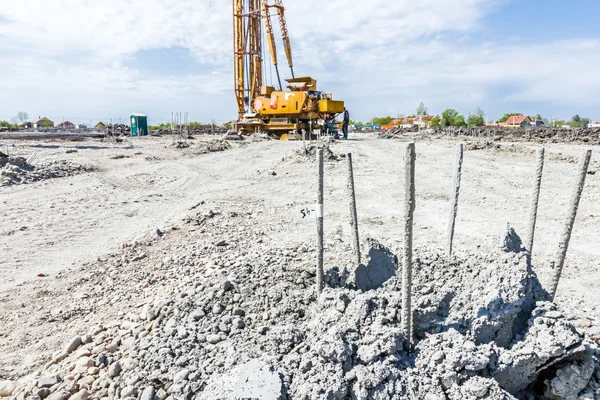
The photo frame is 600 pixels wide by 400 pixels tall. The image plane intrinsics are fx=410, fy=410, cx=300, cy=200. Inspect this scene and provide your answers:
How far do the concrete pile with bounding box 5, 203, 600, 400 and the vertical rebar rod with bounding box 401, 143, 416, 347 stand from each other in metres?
0.09

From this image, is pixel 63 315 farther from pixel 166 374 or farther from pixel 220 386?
pixel 220 386

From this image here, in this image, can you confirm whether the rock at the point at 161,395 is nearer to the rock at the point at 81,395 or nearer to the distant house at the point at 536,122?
the rock at the point at 81,395

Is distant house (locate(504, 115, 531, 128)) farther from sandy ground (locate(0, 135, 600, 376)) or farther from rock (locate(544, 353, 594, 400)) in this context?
rock (locate(544, 353, 594, 400))

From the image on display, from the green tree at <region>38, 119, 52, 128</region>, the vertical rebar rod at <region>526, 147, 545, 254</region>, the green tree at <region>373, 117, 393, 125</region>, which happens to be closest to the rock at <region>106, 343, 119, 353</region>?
the vertical rebar rod at <region>526, 147, 545, 254</region>

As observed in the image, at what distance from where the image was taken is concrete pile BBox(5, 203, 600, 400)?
234 centimetres

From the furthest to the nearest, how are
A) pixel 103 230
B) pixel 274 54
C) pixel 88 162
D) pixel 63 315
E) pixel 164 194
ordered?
pixel 274 54 → pixel 88 162 → pixel 164 194 → pixel 103 230 → pixel 63 315

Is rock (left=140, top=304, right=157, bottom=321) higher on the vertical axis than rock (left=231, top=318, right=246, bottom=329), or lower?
lower

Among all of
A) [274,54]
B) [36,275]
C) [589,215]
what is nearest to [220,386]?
[36,275]

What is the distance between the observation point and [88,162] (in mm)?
15125

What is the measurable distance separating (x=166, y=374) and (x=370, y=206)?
241 inches

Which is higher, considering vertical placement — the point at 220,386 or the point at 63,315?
the point at 220,386

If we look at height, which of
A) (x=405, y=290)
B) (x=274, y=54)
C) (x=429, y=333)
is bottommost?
(x=429, y=333)

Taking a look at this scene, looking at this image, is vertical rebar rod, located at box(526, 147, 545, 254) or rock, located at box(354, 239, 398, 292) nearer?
rock, located at box(354, 239, 398, 292)

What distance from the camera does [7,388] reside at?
3076 mm
